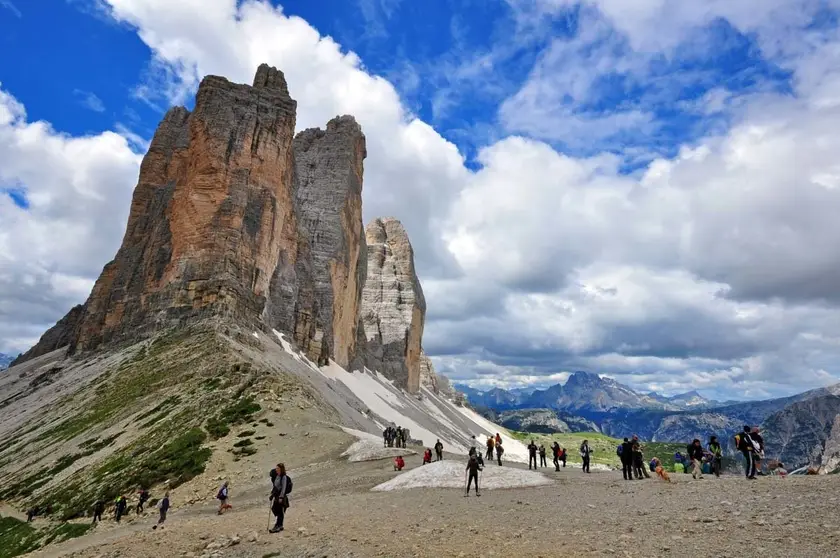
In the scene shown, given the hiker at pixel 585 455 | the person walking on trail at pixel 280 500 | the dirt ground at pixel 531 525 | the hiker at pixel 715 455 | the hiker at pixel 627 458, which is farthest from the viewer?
the hiker at pixel 585 455

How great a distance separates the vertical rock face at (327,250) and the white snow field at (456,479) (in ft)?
214

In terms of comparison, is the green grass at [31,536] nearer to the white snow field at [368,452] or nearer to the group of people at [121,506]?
the group of people at [121,506]

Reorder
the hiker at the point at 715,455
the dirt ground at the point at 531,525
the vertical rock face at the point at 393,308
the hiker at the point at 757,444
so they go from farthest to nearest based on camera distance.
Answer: the vertical rock face at the point at 393,308
the hiker at the point at 715,455
the hiker at the point at 757,444
the dirt ground at the point at 531,525

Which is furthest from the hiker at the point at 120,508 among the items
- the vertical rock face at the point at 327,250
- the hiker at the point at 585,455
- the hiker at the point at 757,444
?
the vertical rock face at the point at 327,250

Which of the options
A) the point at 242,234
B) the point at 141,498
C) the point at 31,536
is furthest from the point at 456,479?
the point at 242,234

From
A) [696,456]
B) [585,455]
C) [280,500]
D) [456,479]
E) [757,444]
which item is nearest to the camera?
[280,500]

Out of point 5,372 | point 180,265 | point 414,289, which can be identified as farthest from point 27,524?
point 414,289

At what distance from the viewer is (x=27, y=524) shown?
30.3m

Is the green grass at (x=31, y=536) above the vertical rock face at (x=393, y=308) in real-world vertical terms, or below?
below

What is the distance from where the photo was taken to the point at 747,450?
61.3ft

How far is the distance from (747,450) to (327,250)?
97347 mm

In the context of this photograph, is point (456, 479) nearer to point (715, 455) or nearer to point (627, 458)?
point (627, 458)

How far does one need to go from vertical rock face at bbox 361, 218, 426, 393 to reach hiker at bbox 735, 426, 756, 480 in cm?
11611

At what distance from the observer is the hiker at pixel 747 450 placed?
18359 mm
